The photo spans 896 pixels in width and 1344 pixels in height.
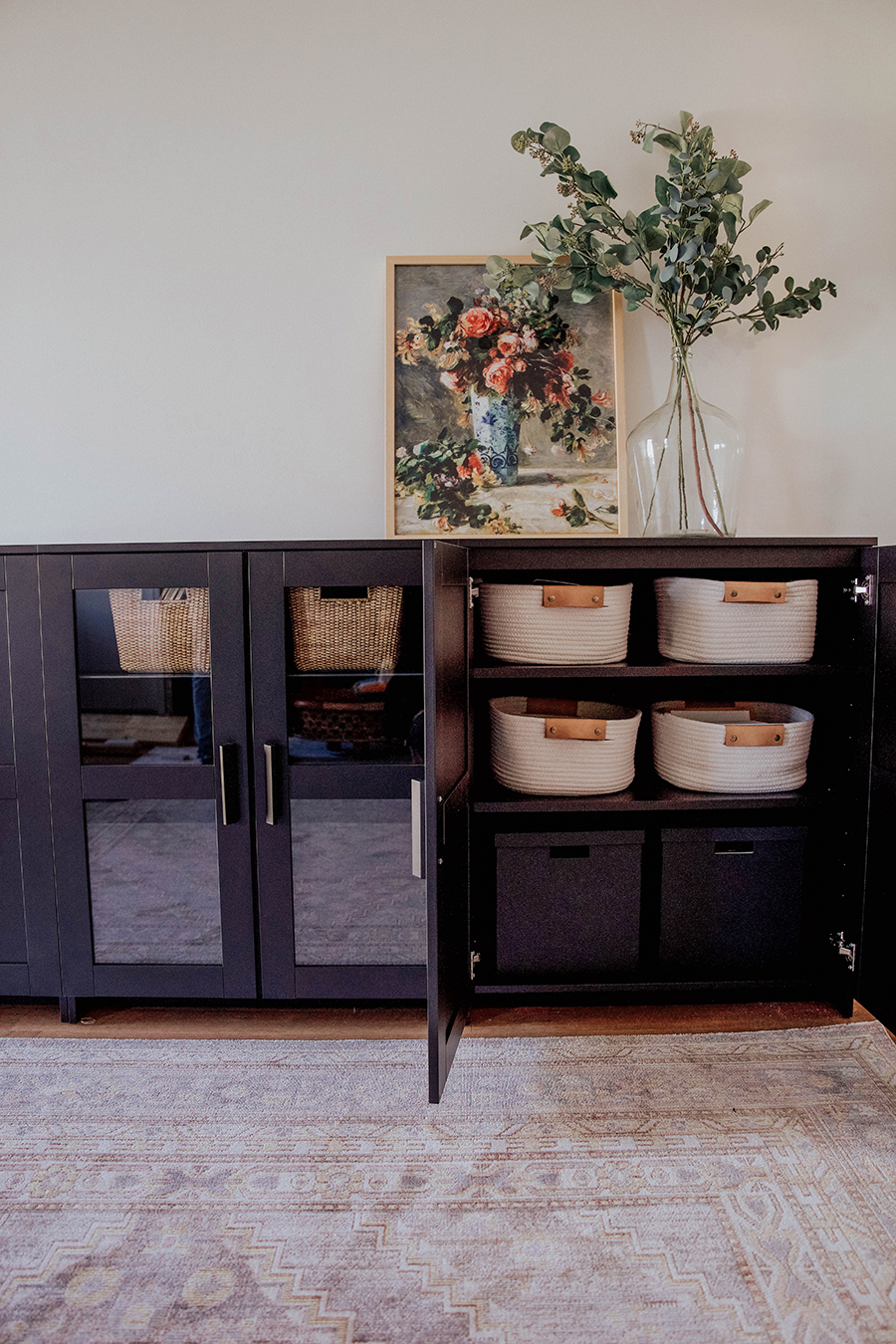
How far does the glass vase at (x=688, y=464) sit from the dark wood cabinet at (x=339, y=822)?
8.5 inches

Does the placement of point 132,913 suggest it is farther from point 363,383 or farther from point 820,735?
point 820,735

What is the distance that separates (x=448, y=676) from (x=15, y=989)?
1355 millimetres

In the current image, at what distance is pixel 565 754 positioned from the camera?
1.85 metres

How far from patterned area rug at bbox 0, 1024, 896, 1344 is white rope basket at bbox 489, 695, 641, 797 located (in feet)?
1.98

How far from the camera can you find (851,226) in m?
2.17

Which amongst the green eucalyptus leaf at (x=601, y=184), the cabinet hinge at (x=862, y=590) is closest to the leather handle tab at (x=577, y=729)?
the cabinet hinge at (x=862, y=590)

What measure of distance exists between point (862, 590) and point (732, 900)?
2.66ft

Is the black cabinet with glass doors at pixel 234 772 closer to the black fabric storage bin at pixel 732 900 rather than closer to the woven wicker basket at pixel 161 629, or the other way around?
the woven wicker basket at pixel 161 629

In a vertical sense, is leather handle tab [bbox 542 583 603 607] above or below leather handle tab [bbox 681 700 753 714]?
above

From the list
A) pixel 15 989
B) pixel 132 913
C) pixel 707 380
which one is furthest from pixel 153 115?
pixel 15 989

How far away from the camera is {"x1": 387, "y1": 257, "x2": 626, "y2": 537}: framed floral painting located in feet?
7.04

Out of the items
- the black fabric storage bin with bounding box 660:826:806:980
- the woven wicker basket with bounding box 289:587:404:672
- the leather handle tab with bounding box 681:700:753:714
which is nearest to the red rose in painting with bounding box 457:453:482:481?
the woven wicker basket with bounding box 289:587:404:672

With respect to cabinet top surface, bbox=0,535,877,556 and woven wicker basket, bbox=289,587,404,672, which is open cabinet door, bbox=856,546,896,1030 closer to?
cabinet top surface, bbox=0,535,877,556

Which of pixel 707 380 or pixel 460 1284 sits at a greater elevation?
pixel 707 380
